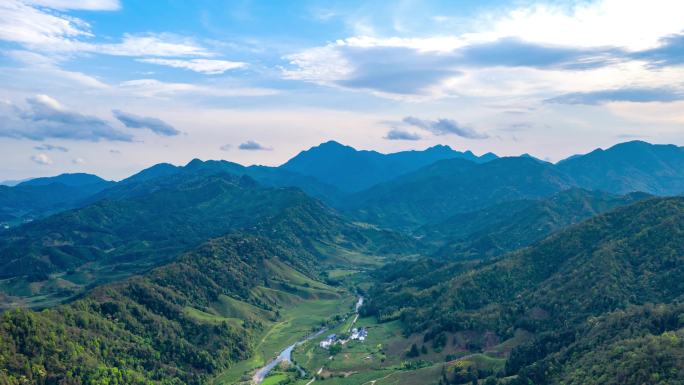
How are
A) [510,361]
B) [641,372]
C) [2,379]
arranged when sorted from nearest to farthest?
[641,372] < [2,379] < [510,361]

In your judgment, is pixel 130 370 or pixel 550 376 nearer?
pixel 550 376

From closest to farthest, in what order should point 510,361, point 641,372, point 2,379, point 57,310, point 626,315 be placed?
point 641,372 → point 2,379 → point 626,315 → point 510,361 → point 57,310

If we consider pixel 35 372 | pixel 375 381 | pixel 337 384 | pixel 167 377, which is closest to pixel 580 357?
pixel 375 381

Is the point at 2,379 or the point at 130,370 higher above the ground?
the point at 2,379

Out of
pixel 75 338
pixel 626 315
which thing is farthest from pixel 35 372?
pixel 626 315

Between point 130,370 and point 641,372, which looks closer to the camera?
point 641,372

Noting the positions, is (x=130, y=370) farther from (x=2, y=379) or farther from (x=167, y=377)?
(x=2, y=379)

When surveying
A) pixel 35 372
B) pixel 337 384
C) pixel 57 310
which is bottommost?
pixel 337 384

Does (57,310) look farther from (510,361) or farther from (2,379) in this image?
(510,361)

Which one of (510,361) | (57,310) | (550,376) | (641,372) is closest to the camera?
(641,372)
